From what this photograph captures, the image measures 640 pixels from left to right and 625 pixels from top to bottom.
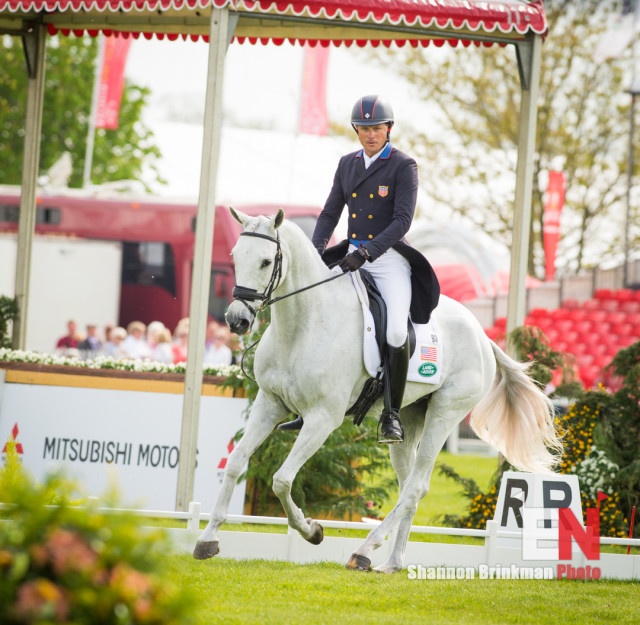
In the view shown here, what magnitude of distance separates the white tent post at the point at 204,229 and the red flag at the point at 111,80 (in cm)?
1430

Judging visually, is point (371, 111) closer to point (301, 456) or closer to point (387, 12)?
point (301, 456)

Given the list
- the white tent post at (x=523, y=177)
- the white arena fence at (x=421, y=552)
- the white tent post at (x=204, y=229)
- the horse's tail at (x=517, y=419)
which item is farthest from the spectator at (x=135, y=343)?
the horse's tail at (x=517, y=419)

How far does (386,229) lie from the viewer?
6.23 meters

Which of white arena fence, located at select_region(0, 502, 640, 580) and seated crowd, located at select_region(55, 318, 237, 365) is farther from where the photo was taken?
seated crowd, located at select_region(55, 318, 237, 365)

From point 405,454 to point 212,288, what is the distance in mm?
Result: 12877

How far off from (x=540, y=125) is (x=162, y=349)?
52.7 ft

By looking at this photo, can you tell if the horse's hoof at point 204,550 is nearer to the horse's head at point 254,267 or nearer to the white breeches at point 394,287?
the horse's head at point 254,267

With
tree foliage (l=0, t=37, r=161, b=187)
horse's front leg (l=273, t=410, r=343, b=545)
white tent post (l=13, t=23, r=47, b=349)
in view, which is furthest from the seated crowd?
tree foliage (l=0, t=37, r=161, b=187)

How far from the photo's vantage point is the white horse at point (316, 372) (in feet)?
18.5

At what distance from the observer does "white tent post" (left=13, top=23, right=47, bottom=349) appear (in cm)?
1034

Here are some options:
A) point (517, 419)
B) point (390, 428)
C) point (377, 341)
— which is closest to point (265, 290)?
point (377, 341)

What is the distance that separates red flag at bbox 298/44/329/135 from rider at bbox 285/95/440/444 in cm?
1343

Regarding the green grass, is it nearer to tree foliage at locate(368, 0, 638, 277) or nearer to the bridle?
the bridle

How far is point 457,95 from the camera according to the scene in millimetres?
26922
